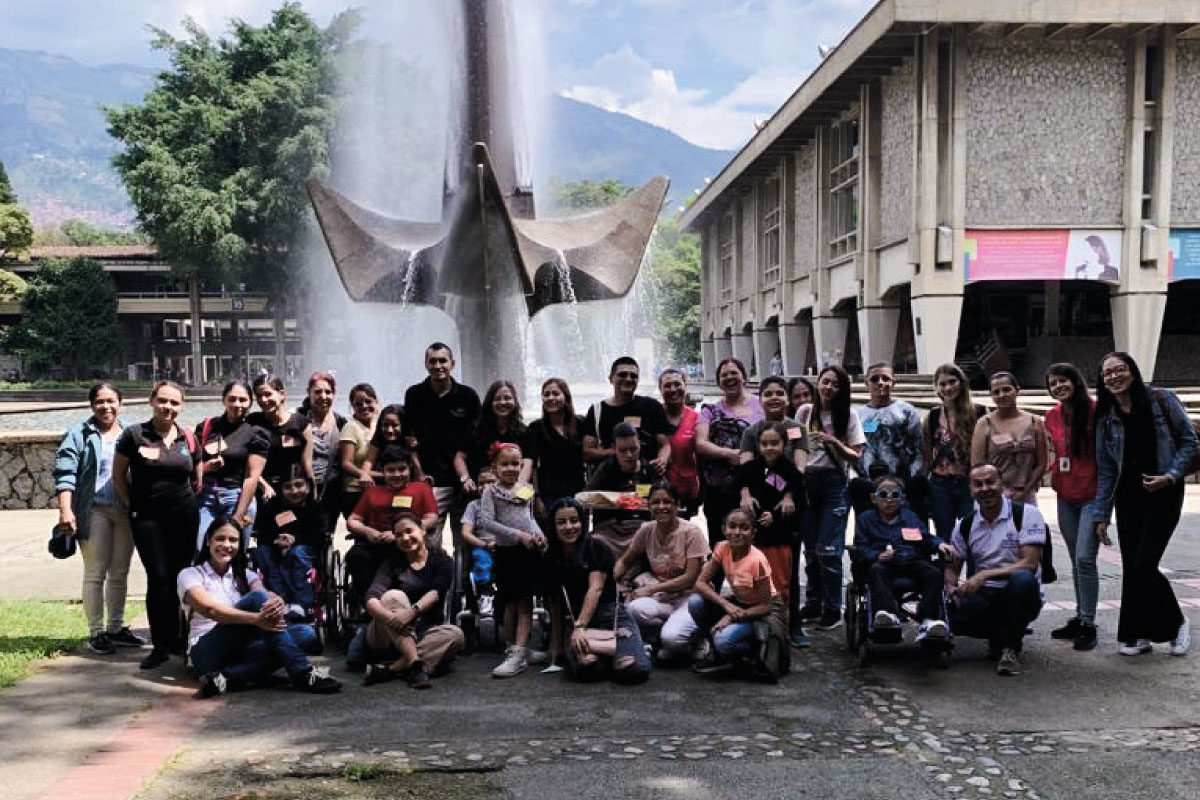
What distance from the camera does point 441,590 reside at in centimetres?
544

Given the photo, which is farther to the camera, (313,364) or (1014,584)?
(313,364)

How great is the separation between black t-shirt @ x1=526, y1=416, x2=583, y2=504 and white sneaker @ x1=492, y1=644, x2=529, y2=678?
3.67ft

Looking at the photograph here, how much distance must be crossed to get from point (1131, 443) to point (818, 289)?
93.2 ft

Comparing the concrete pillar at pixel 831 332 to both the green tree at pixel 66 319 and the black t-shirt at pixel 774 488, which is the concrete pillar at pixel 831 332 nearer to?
the black t-shirt at pixel 774 488

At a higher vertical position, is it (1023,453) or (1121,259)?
(1121,259)

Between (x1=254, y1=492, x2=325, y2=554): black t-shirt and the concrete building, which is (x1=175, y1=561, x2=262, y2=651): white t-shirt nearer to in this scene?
(x1=254, y1=492, x2=325, y2=554): black t-shirt

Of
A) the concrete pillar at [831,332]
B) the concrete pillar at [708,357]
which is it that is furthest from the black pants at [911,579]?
the concrete pillar at [708,357]

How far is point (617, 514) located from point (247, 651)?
85.0 inches

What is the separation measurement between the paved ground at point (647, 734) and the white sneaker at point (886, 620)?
26 centimetres

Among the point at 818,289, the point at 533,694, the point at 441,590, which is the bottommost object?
the point at 533,694

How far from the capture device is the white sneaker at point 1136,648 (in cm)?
546

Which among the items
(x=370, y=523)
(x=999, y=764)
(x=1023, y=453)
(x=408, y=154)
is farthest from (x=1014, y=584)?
(x=408, y=154)

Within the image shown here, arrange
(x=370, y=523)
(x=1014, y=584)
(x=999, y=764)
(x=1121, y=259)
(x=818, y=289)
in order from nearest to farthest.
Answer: (x=999, y=764) < (x=1014, y=584) < (x=370, y=523) < (x=1121, y=259) < (x=818, y=289)

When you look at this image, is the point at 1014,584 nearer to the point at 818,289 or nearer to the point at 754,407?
the point at 754,407
